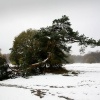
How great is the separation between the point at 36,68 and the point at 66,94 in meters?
14.1

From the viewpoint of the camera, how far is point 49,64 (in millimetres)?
29078

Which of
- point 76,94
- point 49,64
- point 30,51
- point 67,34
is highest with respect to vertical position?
point 67,34

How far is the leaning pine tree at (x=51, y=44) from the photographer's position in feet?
92.4

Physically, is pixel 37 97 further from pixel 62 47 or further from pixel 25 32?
pixel 25 32

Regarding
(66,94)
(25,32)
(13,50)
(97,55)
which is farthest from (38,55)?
(97,55)

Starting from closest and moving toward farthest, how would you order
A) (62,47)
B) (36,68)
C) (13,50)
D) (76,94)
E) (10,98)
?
1. (10,98)
2. (76,94)
3. (36,68)
4. (62,47)
5. (13,50)

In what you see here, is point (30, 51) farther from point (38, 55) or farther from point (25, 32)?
point (25, 32)

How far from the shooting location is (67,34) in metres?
29.2

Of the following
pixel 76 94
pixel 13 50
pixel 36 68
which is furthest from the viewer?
pixel 13 50

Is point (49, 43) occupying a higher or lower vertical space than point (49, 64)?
higher

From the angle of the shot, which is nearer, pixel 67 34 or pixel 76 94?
pixel 76 94

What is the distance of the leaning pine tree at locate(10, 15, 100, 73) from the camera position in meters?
28.2

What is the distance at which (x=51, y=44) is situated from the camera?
2931cm

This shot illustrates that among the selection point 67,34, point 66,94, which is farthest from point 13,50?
point 66,94
